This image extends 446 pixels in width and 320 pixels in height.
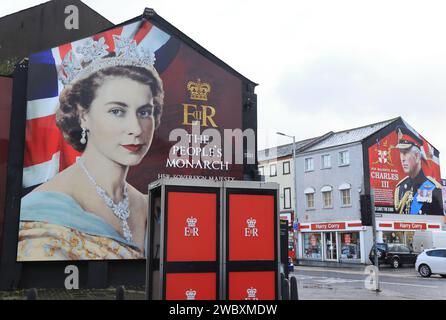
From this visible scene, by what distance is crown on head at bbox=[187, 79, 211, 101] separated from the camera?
717 inches

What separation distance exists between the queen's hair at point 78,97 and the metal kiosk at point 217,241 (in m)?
8.11

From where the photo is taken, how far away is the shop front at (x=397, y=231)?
1391 inches

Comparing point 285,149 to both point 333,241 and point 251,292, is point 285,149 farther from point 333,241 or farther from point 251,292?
point 251,292

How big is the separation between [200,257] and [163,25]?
12632 mm

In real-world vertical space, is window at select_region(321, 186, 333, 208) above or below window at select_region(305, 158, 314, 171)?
below

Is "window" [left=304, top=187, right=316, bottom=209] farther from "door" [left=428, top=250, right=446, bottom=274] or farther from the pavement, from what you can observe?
the pavement

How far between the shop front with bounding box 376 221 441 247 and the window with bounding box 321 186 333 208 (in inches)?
175

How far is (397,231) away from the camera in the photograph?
36.3 m

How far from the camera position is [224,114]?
18.6 meters

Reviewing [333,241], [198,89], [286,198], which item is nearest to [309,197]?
[286,198]

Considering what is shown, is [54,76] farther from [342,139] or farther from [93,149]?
[342,139]

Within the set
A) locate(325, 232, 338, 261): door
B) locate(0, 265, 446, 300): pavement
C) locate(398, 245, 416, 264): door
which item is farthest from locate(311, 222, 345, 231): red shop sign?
locate(0, 265, 446, 300): pavement

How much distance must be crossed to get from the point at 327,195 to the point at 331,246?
409 cm
